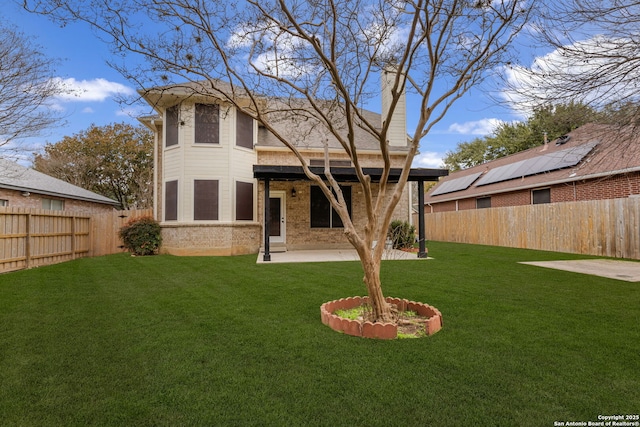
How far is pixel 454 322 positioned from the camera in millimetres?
4051

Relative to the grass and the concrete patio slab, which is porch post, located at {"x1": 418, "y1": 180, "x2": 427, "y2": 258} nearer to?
the concrete patio slab

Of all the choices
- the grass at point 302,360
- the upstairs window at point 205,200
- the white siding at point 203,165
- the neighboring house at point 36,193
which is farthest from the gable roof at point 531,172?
the neighboring house at point 36,193

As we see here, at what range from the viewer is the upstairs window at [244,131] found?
12.2 metres

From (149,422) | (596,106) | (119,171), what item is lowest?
(149,422)

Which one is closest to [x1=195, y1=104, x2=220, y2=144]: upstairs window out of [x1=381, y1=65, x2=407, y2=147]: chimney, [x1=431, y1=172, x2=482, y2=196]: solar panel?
[x1=381, y1=65, x2=407, y2=147]: chimney

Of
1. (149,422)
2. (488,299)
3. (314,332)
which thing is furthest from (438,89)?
(149,422)

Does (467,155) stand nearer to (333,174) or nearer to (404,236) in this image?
(404,236)

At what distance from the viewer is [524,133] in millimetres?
26109

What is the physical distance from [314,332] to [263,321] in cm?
78

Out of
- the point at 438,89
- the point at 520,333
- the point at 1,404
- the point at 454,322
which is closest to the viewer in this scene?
the point at 1,404

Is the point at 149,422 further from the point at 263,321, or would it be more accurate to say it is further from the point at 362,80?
the point at 362,80

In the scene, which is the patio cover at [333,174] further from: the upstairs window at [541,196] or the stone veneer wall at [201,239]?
the upstairs window at [541,196]

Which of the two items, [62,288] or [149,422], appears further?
[62,288]

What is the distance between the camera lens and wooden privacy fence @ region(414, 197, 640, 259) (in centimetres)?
1009
